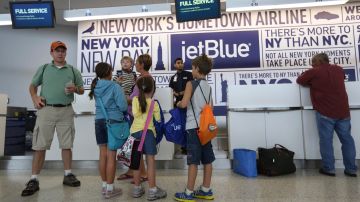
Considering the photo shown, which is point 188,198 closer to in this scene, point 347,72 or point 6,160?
point 6,160

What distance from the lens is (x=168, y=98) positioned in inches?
158

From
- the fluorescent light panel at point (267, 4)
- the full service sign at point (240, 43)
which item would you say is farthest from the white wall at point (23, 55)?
the fluorescent light panel at point (267, 4)

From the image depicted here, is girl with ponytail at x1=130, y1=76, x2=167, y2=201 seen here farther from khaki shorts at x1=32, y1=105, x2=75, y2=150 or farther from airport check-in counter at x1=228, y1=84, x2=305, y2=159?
airport check-in counter at x1=228, y1=84, x2=305, y2=159

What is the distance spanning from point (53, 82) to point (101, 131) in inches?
29.5

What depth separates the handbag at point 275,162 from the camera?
3.37m

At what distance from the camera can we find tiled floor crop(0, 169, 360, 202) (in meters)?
2.47

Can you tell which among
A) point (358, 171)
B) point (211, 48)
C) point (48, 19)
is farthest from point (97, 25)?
point (358, 171)

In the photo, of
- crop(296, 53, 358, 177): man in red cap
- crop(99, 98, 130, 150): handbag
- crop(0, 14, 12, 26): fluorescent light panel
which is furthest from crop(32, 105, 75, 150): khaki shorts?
crop(0, 14, 12, 26): fluorescent light panel

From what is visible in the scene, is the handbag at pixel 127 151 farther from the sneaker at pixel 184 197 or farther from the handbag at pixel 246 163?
the handbag at pixel 246 163

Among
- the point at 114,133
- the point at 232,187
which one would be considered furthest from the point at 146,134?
the point at 232,187

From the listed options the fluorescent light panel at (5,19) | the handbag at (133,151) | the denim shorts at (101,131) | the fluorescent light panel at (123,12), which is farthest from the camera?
the fluorescent light panel at (5,19)

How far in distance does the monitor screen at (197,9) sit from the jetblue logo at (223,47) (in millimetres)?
1597

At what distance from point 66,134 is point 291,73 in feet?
14.8

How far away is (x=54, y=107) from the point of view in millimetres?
2918
